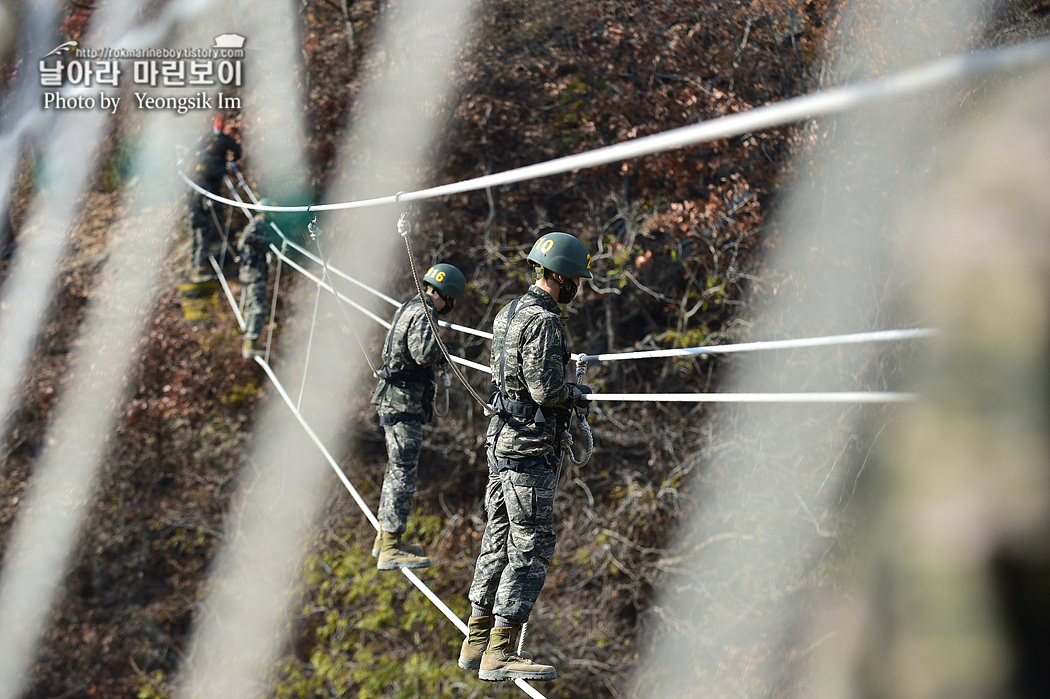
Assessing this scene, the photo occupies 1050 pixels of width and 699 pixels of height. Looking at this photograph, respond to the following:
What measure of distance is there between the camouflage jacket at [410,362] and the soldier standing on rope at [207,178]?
21.3ft

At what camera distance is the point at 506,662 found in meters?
3.45

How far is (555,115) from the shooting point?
1061 centimetres

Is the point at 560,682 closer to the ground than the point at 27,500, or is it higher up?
closer to the ground

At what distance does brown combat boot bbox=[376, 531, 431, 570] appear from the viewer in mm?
4574

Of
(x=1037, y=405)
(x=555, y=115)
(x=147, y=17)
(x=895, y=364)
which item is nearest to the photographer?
(x=1037, y=405)

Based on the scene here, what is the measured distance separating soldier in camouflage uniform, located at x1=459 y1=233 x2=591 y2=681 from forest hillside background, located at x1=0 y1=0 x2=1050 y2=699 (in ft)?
18.7

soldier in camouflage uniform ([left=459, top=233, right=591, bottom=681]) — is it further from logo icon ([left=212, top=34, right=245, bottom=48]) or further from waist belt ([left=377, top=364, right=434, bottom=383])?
logo icon ([left=212, top=34, right=245, bottom=48])

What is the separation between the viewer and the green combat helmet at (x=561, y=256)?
3.26 meters

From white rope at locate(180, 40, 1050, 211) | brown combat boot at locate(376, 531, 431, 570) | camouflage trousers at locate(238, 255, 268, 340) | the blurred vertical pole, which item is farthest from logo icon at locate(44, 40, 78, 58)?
the blurred vertical pole

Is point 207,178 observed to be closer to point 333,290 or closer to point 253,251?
point 253,251

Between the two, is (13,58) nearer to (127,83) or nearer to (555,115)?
(127,83)

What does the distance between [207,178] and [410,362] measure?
23.4 ft

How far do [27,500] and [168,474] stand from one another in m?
1.75

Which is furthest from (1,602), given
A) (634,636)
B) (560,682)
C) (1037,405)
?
(1037,405)
